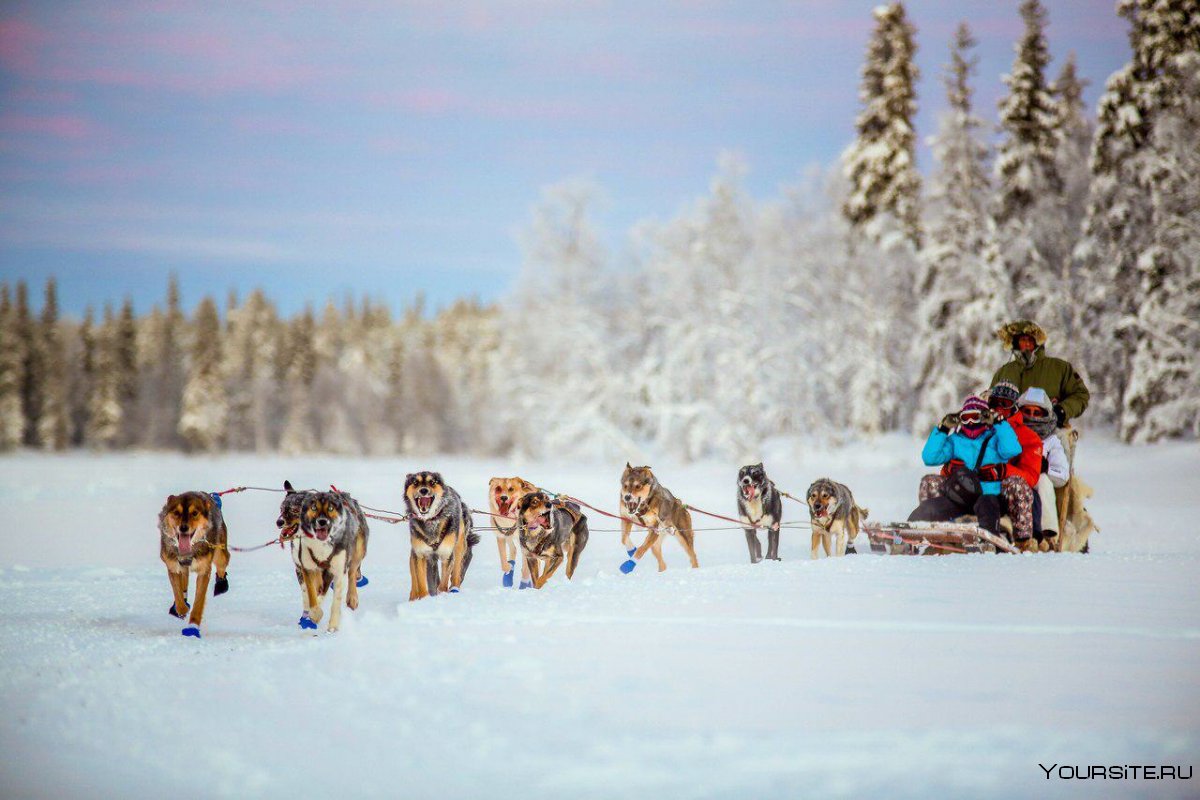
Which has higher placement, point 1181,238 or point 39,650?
point 1181,238

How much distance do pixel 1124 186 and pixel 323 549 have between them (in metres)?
24.1

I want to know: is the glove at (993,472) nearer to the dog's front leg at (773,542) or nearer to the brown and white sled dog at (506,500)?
the dog's front leg at (773,542)

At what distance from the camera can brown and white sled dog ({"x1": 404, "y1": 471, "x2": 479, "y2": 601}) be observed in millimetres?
7547

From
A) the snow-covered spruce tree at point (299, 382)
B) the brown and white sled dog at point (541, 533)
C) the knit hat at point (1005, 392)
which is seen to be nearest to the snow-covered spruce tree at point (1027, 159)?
the knit hat at point (1005, 392)

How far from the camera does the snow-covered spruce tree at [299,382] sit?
65188 millimetres

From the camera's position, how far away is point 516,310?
33188 millimetres

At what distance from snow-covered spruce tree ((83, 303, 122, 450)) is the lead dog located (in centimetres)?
6144

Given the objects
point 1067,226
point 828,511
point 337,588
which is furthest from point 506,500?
point 1067,226

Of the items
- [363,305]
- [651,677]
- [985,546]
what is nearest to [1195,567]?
[985,546]

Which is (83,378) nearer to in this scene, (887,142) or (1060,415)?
(887,142)

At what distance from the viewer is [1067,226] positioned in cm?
2777

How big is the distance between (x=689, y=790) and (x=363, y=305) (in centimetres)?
9699

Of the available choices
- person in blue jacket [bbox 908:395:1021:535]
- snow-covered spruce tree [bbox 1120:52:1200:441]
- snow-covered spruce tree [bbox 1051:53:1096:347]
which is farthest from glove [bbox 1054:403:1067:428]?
snow-covered spruce tree [bbox 1051:53:1096:347]

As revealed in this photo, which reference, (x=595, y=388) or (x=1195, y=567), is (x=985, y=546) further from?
(x=595, y=388)
